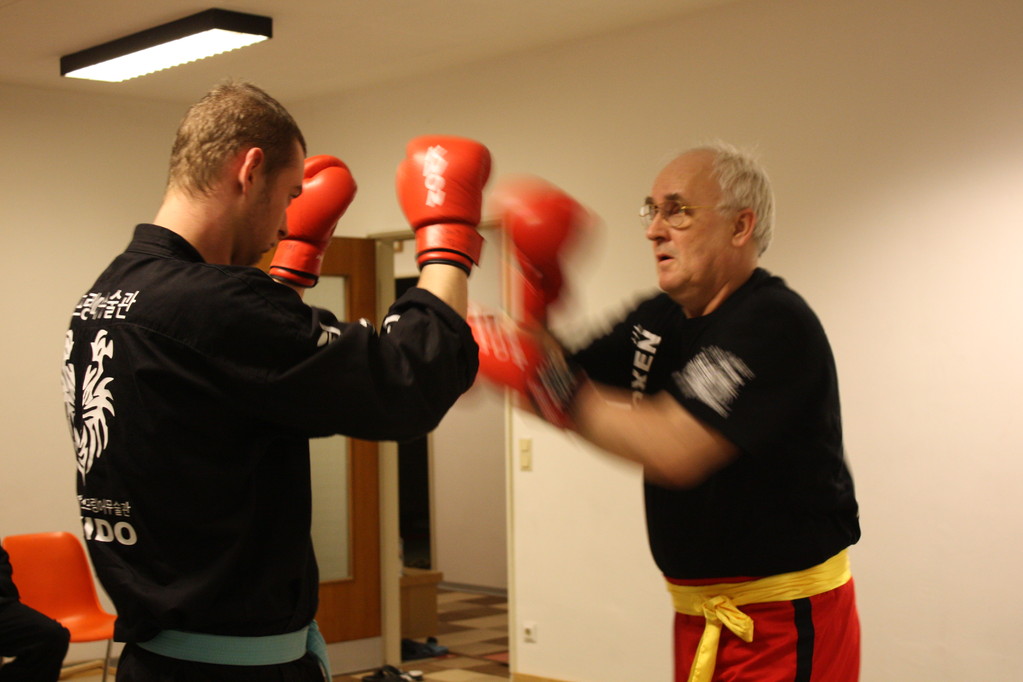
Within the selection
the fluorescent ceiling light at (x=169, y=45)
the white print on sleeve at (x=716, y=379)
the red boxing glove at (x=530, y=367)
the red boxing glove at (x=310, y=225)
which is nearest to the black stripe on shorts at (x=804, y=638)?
the white print on sleeve at (x=716, y=379)

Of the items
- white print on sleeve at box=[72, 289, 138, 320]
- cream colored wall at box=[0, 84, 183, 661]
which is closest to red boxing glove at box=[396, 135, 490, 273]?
white print on sleeve at box=[72, 289, 138, 320]

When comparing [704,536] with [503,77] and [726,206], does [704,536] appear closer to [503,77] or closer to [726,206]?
[726,206]

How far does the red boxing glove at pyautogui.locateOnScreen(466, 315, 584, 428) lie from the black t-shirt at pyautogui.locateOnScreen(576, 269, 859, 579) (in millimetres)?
218

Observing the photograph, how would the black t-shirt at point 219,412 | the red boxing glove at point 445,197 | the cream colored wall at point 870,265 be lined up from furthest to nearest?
the cream colored wall at point 870,265 < the red boxing glove at point 445,197 < the black t-shirt at point 219,412

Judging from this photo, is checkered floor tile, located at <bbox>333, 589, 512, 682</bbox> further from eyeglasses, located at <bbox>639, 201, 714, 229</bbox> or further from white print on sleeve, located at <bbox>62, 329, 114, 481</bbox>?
white print on sleeve, located at <bbox>62, 329, 114, 481</bbox>

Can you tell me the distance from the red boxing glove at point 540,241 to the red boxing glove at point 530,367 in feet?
0.53

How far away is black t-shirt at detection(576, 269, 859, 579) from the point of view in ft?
6.21

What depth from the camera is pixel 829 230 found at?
4.29 m

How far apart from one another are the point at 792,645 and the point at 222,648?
1085mm

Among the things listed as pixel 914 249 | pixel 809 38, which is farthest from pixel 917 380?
pixel 809 38

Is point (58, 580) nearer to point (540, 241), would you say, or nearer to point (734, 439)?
point (540, 241)

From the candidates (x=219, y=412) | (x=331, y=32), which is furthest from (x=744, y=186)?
(x=331, y=32)

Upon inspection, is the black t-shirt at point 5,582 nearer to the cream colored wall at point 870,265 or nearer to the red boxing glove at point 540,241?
the red boxing glove at point 540,241

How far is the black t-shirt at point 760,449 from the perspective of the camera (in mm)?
1892
